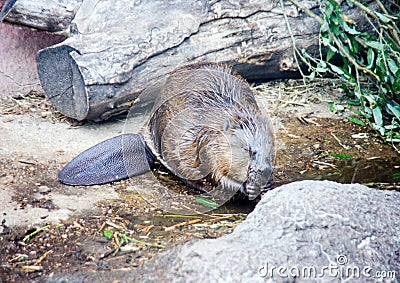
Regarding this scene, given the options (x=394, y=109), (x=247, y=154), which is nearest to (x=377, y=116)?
(x=394, y=109)

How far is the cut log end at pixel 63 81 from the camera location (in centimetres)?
379

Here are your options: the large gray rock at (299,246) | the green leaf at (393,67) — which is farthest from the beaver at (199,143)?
the green leaf at (393,67)

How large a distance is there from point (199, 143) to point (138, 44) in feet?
3.49

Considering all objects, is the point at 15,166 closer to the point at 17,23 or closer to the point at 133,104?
the point at 133,104

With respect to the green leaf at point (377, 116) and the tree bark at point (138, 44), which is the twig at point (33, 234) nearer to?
the tree bark at point (138, 44)

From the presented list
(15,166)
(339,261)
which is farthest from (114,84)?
(339,261)

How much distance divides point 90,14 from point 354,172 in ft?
7.28

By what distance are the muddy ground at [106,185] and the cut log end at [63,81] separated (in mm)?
167

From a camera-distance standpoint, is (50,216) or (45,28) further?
(45,28)

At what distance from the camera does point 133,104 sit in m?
4.00

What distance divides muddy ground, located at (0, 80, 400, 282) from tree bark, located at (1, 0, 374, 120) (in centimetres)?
33

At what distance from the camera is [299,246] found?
198 cm

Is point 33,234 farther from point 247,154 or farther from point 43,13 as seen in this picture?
point 43,13

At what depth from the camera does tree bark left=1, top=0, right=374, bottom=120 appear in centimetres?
377
